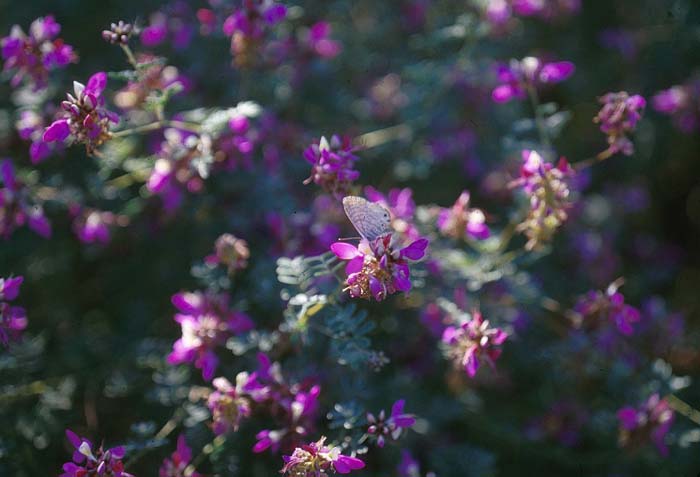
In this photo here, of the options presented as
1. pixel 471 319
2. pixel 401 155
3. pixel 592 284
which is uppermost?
pixel 471 319

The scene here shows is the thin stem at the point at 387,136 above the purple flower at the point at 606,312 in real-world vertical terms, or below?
above

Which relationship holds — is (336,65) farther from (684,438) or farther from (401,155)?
(684,438)

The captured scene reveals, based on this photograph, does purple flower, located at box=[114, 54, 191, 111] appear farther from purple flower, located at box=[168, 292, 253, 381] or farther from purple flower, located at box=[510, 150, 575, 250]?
purple flower, located at box=[510, 150, 575, 250]

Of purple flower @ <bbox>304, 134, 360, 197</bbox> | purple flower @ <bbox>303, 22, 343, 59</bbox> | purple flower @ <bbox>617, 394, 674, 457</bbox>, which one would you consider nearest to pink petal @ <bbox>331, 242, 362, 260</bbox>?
purple flower @ <bbox>304, 134, 360, 197</bbox>

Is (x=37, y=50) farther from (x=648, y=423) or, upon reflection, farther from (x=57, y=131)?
(x=648, y=423)

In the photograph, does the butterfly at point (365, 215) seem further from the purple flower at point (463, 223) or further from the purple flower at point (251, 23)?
the purple flower at point (251, 23)

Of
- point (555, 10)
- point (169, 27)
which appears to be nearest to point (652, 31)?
point (555, 10)

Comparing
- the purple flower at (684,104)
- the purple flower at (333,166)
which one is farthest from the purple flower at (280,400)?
the purple flower at (684,104)
